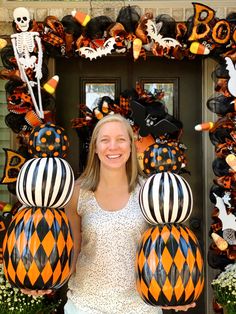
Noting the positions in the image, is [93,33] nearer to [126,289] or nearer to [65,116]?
[65,116]

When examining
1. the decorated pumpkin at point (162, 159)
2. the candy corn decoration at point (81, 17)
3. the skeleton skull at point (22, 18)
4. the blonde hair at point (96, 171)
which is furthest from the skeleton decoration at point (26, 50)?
the decorated pumpkin at point (162, 159)

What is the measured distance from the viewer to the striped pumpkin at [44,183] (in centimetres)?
200

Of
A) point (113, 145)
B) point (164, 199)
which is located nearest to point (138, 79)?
point (113, 145)

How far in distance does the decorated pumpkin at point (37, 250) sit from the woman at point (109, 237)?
0.41 feet

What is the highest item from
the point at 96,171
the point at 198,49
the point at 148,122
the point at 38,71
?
the point at 198,49

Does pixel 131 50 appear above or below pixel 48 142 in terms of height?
above

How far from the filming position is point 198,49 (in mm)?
2959

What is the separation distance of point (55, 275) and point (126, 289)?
0.30 meters

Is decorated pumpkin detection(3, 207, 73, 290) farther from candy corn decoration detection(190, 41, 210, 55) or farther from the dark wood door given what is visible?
the dark wood door

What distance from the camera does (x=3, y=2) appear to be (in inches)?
134

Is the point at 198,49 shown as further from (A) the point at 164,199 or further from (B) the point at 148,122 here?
(A) the point at 164,199

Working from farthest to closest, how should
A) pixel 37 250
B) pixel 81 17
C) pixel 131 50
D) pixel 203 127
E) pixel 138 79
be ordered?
pixel 138 79
pixel 131 50
pixel 81 17
pixel 203 127
pixel 37 250

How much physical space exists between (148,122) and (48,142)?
1.16m

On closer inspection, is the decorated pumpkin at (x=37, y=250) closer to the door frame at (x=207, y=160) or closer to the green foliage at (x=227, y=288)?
the green foliage at (x=227, y=288)
